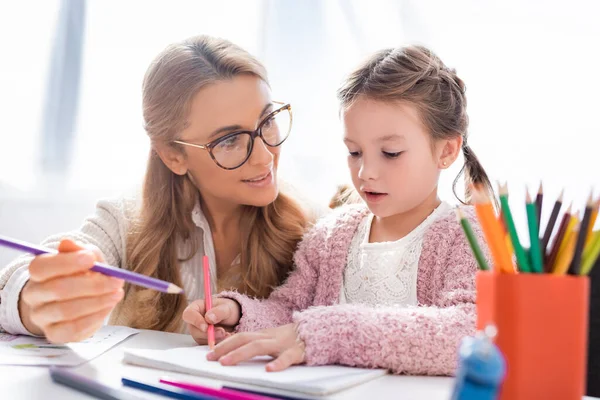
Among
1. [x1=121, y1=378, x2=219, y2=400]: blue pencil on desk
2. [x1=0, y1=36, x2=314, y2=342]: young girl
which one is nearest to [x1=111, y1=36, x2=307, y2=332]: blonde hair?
[x1=0, y1=36, x2=314, y2=342]: young girl

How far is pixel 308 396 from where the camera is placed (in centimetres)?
77

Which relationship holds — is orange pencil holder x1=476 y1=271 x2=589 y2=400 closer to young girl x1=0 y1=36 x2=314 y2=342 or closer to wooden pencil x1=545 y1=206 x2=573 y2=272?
wooden pencil x1=545 y1=206 x2=573 y2=272

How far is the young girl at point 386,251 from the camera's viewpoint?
0.95 m

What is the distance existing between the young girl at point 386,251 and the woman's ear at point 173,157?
31cm

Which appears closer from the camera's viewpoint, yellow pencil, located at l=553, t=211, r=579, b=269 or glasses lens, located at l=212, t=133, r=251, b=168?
yellow pencil, located at l=553, t=211, r=579, b=269

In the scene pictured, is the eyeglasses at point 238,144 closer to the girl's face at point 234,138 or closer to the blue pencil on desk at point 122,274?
the girl's face at point 234,138

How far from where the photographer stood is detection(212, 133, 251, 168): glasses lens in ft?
4.47

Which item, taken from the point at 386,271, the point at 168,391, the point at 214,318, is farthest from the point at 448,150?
the point at 168,391

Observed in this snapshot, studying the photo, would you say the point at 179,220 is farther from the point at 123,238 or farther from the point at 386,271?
the point at 386,271

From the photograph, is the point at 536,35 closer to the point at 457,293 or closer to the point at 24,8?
the point at 457,293

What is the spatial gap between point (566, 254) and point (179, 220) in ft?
3.12

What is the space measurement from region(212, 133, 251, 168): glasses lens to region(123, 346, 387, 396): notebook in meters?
0.48

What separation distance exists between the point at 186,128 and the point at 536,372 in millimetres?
940

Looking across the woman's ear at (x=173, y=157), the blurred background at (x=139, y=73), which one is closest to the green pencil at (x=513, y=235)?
the woman's ear at (x=173, y=157)
